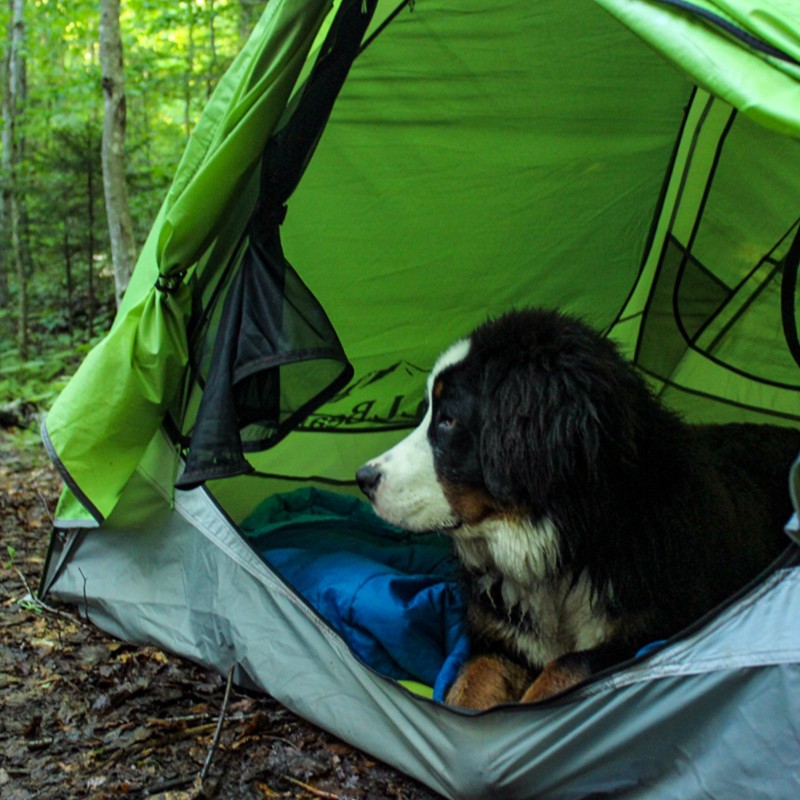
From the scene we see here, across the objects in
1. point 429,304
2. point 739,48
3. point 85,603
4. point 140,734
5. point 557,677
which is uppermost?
point 739,48

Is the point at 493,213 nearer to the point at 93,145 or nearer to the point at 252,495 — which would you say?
the point at 252,495

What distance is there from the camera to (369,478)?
242 cm

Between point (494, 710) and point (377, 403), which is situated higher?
point (494, 710)

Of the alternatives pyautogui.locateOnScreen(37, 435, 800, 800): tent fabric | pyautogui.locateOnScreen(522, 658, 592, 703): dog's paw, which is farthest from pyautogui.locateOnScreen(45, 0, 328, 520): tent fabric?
pyautogui.locateOnScreen(522, 658, 592, 703): dog's paw

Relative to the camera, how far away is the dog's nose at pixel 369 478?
240 centimetres

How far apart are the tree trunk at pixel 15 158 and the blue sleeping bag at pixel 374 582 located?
21.3ft

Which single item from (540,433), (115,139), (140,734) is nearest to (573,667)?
(540,433)

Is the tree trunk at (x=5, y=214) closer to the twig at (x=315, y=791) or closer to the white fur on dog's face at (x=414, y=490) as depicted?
the white fur on dog's face at (x=414, y=490)

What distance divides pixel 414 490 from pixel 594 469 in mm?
492

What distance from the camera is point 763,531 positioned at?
8.70 ft

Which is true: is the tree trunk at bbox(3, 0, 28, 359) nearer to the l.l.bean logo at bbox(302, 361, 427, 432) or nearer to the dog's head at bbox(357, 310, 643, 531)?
the l.l.bean logo at bbox(302, 361, 427, 432)

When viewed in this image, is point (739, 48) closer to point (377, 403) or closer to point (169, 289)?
point (169, 289)

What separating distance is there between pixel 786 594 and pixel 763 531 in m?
0.98

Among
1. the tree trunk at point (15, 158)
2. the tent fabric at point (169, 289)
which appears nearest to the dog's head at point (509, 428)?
the tent fabric at point (169, 289)
